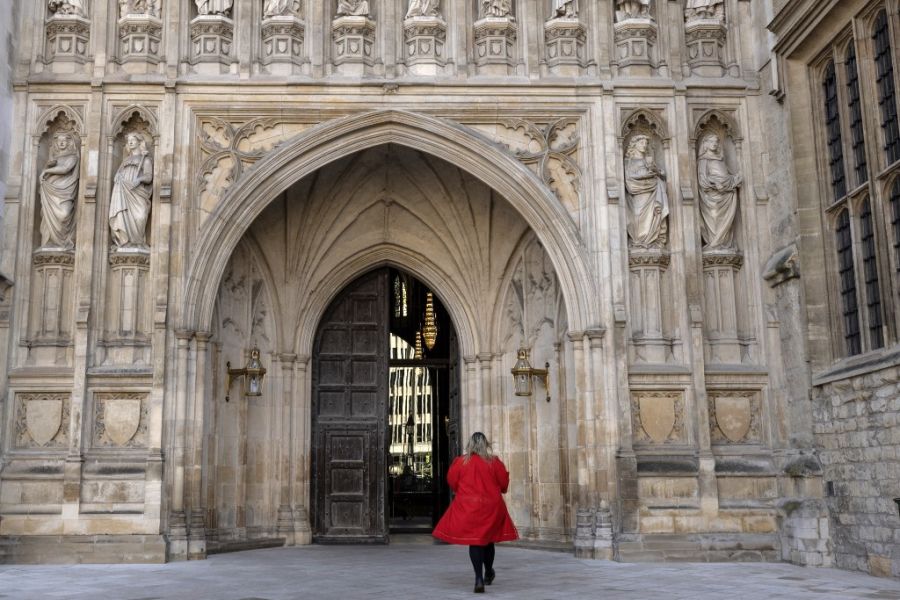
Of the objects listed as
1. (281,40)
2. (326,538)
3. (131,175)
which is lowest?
(326,538)

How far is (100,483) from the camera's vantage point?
12898 millimetres

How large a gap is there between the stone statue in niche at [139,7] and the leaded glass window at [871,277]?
9.99 meters

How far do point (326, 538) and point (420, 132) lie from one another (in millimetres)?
6830

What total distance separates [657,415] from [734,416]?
3.55ft

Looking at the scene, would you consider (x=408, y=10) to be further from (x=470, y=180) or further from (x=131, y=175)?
(x=131, y=175)

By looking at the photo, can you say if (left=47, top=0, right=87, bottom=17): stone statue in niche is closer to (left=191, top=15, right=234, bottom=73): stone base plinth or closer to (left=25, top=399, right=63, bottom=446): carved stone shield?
(left=191, top=15, right=234, bottom=73): stone base plinth

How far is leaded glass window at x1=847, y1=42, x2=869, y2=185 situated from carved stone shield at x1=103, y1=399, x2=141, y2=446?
966cm

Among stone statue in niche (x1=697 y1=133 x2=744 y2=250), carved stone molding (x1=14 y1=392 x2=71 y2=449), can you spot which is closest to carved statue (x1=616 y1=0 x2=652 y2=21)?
stone statue in niche (x1=697 y1=133 x2=744 y2=250)

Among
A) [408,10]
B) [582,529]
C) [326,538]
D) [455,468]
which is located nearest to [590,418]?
[582,529]

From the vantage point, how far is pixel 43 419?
13109 mm

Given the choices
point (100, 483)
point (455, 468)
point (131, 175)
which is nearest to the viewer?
point (455, 468)

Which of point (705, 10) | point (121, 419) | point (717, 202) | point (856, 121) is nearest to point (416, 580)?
point (121, 419)

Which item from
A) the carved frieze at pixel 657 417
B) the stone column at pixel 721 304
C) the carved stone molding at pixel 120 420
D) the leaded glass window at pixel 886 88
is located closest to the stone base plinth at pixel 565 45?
the stone column at pixel 721 304

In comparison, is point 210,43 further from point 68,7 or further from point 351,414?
point 351,414
